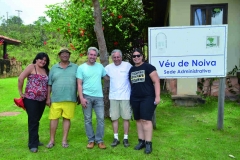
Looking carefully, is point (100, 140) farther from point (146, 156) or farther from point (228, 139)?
point (228, 139)

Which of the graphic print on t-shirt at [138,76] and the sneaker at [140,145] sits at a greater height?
the graphic print on t-shirt at [138,76]

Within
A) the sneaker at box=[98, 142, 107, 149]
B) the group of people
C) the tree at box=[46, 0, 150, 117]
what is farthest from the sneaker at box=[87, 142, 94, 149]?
the tree at box=[46, 0, 150, 117]

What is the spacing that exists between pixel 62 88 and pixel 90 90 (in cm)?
42

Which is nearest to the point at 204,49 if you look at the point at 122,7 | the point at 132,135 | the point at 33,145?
the point at 132,135

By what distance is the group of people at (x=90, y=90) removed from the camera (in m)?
3.99

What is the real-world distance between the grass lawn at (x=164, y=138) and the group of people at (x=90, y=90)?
0.70 feet

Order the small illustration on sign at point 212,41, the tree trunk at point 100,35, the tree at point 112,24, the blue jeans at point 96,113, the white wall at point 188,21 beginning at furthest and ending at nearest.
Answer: the tree at point 112,24 → the white wall at point 188,21 → the tree trunk at point 100,35 → the small illustration on sign at point 212,41 → the blue jeans at point 96,113

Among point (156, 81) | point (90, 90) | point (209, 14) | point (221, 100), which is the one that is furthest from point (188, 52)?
point (209, 14)

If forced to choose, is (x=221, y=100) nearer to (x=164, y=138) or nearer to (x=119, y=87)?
(x=164, y=138)

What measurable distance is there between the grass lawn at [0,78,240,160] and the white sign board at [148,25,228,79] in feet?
3.63

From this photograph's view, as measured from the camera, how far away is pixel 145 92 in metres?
3.95

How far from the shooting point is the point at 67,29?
10820 mm

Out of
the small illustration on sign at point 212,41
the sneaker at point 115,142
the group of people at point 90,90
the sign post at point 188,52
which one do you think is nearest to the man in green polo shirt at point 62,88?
the group of people at point 90,90

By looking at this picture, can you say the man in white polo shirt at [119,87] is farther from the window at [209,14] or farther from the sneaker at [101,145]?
the window at [209,14]
